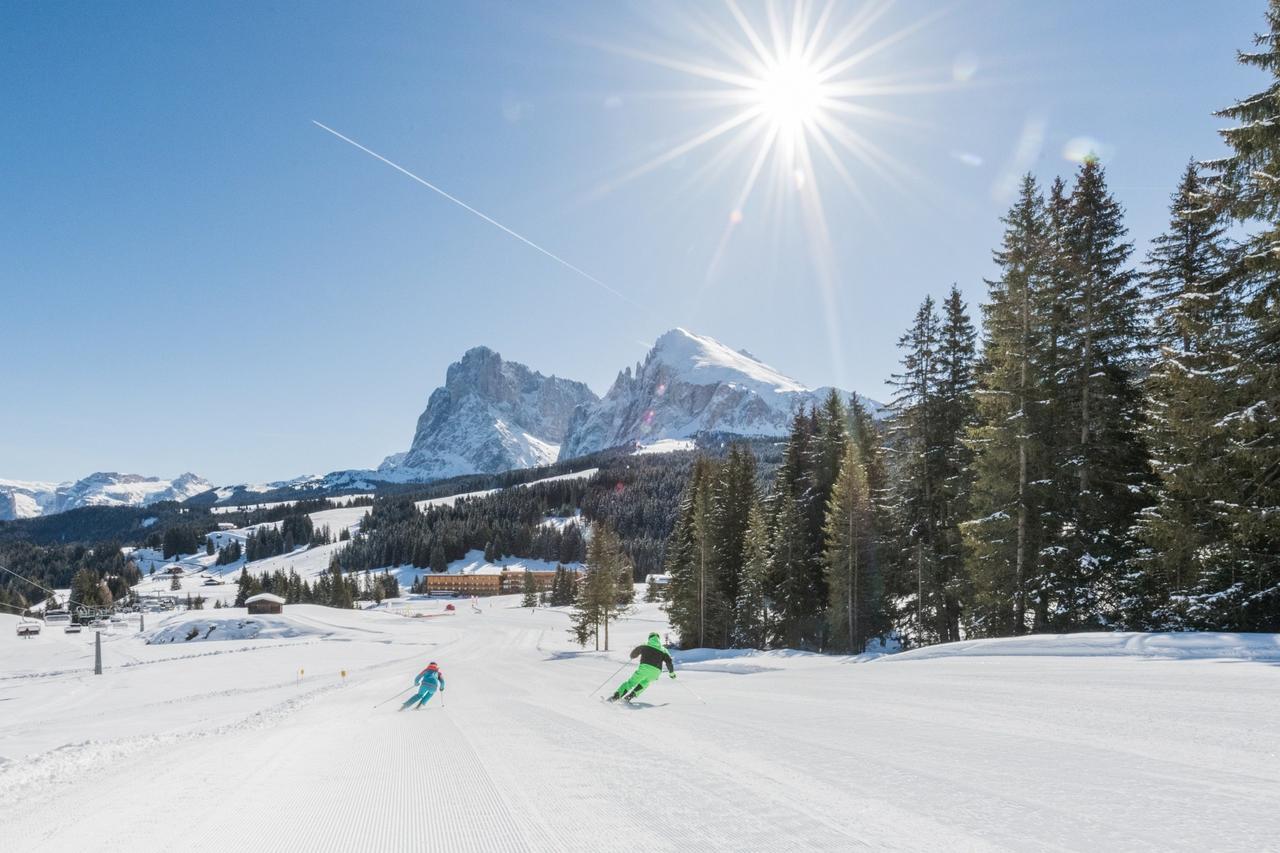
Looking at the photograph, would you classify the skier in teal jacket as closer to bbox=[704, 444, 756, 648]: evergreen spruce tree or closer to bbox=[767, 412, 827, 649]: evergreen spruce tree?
bbox=[767, 412, 827, 649]: evergreen spruce tree

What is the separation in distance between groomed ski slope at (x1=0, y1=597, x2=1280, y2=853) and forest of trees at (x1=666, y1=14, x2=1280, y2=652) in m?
6.40

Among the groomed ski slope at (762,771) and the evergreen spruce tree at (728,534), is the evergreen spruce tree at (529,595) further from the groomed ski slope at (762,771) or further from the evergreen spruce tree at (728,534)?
the groomed ski slope at (762,771)

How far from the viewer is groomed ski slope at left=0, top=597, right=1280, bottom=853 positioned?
398 centimetres

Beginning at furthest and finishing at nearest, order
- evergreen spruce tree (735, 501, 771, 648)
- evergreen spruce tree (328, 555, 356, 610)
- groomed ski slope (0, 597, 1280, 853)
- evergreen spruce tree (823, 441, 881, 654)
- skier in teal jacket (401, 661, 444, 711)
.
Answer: evergreen spruce tree (328, 555, 356, 610) → evergreen spruce tree (735, 501, 771, 648) → evergreen spruce tree (823, 441, 881, 654) → skier in teal jacket (401, 661, 444, 711) → groomed ski slope (0, 597, 1280, 853)

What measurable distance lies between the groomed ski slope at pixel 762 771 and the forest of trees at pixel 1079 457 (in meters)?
6.40

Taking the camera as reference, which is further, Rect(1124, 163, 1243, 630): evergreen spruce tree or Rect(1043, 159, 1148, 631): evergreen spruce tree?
Rect(1043, 159, 1148, 631): evergreen spruce tree

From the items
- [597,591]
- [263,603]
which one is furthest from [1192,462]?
[263,603]

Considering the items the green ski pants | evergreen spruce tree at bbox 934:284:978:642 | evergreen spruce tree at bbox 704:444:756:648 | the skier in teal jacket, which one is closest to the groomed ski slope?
the green ski pants

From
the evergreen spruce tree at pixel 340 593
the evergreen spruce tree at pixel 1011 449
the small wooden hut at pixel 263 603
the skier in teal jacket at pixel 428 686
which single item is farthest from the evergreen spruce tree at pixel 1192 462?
the evergreen spruce tree at pixel 340 593

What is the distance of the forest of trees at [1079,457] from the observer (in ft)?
49.5

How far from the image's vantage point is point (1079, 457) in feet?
69.5

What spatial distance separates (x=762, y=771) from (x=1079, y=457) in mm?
20975

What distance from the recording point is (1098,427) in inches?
864

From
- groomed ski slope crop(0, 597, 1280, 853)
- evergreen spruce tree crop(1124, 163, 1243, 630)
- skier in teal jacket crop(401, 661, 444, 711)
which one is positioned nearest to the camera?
groomed ski slope crop(0, 597, 1280, 853)
